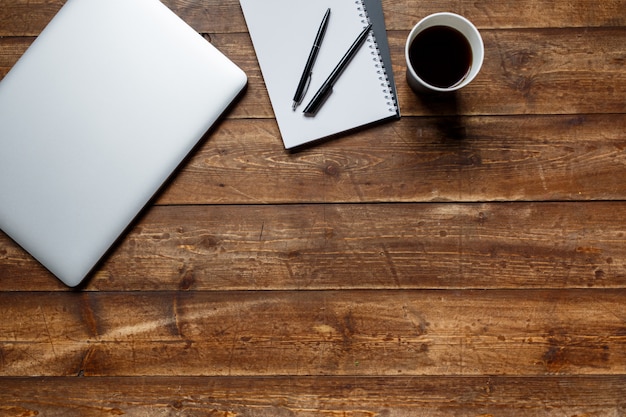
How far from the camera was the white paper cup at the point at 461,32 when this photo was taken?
847mm

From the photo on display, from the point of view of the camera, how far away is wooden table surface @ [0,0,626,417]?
37.2 inches

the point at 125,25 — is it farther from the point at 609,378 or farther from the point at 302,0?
the point at 609,378

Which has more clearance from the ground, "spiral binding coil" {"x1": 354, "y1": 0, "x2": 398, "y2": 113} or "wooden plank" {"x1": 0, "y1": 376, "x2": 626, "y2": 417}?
"spiral binding coil" {"x1": 354, "y1": 0, "x2": 398, "y2": 113}

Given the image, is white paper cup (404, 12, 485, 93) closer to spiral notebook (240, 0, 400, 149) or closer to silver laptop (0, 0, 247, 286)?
spiral notebook (240, 0, 400, 149)

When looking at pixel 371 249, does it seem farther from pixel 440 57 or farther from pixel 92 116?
pixel 92 116

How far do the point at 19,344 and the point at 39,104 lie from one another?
397 mm

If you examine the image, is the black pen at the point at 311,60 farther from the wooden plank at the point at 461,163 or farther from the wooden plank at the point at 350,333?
Result: the wooden plank at the point at 350,333

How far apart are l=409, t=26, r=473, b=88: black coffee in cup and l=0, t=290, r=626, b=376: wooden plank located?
0.34 m

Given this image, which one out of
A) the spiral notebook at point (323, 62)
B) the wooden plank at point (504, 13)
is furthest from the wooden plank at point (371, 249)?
the wooden plank at point (504, 13)

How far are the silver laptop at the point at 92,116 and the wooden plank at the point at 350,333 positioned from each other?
15 cm

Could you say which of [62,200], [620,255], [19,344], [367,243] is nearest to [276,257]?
[367,243]

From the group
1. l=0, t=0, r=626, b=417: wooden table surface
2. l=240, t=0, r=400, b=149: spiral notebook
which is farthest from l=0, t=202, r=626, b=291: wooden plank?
l=240, t=0, r=400, b=149: spiral notebook

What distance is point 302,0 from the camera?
925 mm

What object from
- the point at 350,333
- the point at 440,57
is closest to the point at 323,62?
the point at 440,57
